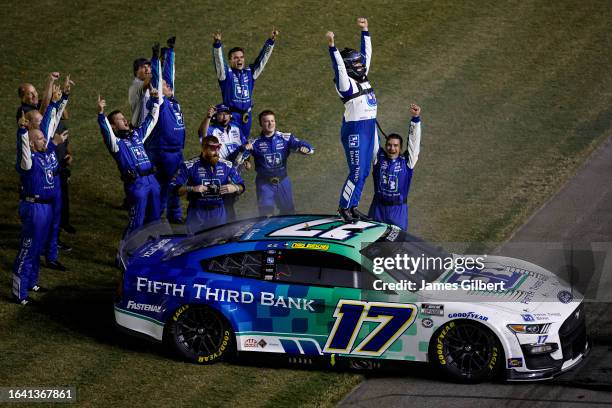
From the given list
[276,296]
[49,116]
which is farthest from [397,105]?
[276,296]

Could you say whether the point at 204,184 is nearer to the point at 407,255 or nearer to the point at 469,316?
the point at 407,255

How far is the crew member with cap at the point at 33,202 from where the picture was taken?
1488 centimetres

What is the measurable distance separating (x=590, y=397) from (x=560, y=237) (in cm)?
512

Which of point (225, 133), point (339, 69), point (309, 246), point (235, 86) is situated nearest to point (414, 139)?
point (339, 69)

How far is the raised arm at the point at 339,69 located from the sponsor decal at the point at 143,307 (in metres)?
4.33

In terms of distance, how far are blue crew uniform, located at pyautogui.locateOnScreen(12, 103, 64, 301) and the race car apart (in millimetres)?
1948

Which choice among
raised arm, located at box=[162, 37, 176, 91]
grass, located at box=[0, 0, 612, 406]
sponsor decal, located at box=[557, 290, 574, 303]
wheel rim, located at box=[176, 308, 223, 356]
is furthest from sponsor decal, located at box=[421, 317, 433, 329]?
raised arm, located at box=[162, 37, 176, 91]

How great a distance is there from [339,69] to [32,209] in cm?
441

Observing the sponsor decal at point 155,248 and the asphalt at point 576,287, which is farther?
the sponsor decal at point 155,248

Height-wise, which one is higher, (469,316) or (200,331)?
(469,316)

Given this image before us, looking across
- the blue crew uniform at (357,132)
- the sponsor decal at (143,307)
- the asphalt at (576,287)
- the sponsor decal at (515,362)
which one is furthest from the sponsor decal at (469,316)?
the blue crew uniform at (357,132)

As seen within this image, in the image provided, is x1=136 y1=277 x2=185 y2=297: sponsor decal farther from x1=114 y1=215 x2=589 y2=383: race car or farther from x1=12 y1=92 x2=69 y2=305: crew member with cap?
x1=12 y1=92 x2=69 y2=305: crew member with cap

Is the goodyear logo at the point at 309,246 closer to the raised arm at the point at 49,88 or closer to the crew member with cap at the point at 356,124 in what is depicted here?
the crew member with cap at the point at 356,124

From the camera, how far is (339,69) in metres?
15.6
